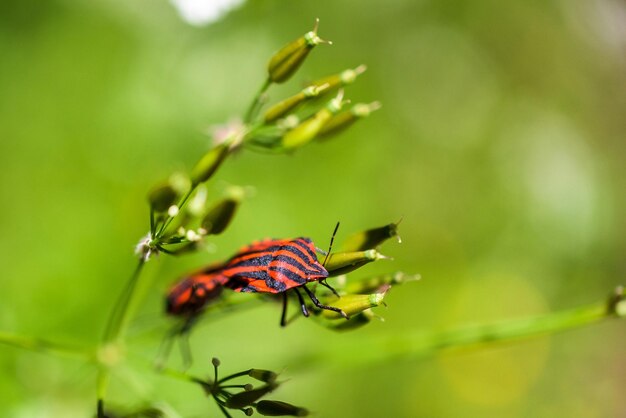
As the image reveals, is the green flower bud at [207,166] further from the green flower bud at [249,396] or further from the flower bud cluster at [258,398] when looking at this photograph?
A: the green flower bud at [249,396]

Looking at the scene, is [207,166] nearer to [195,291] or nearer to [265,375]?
[195,291]

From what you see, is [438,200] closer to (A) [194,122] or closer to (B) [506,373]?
(B) [506,373]

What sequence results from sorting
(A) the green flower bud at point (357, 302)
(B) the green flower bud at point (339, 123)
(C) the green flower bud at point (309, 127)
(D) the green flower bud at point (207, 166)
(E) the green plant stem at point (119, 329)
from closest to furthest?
(A) the green flower bud at point (357, 302) → (D) the green flower bud at point (207, 166) → (E) the green plant stem at point (119, 329) → (C) the green flower bud at point (309, 127) → (B) the green flower bud at point (339, 123)

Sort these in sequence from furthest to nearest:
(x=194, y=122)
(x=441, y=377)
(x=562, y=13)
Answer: (x=562, y=13) < (x=441, y=377) < (x=194, y=122)

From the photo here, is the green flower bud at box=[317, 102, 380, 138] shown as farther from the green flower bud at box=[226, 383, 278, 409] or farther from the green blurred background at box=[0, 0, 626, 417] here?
the green blurred background at box=[0, 0, 626, 417]

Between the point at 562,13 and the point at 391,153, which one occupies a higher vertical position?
the point at 562,13

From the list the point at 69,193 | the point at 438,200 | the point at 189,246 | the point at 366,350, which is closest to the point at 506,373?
the point at 438,200

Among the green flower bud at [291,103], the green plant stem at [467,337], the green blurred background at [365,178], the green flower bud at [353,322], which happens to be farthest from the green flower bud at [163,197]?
the green blurred background at [365,178]

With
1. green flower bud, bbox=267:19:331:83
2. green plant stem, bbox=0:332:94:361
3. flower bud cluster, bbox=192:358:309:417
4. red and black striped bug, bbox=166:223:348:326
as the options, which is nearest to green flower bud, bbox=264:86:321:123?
green flower bud, bbox=267:19:331:83
